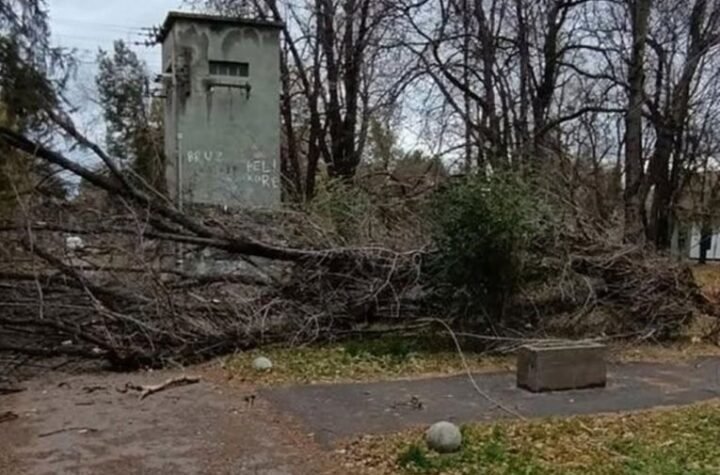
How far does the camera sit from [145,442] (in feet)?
16.6

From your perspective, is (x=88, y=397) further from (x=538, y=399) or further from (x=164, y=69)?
(x=164, y=69)

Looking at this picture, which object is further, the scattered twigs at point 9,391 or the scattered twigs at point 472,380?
the scattered twigs at point 9,391

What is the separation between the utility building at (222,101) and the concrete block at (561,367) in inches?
287

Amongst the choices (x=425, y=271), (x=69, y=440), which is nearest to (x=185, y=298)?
(x=425, y=271)

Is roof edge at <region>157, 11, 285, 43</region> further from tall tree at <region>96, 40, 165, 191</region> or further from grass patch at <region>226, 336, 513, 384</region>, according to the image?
grass patch at <region>226, 336, 513, 384</region>

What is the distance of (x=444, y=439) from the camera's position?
4715 millimetres

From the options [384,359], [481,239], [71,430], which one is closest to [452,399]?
[384,359]

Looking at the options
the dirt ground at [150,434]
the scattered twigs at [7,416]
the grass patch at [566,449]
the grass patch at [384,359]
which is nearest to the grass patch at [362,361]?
the grass patch at [384,359]

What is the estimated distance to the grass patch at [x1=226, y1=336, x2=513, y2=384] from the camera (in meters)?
7.28

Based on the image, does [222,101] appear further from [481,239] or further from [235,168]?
[481,239]

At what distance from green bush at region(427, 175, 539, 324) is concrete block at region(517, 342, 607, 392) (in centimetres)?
155

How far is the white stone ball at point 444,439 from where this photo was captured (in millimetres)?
4699

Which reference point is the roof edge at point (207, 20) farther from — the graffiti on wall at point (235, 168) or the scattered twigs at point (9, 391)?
the scattered twigs at point (9, 391)

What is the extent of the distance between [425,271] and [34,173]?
4461 mm
